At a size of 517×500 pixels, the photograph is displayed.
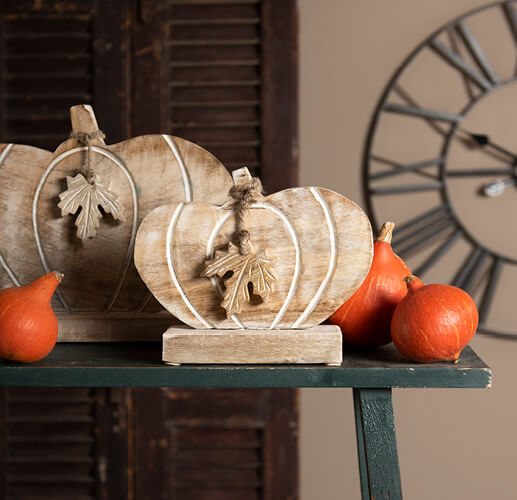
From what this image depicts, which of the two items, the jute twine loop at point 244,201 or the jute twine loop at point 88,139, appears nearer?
the jute twine loop at point 244,201

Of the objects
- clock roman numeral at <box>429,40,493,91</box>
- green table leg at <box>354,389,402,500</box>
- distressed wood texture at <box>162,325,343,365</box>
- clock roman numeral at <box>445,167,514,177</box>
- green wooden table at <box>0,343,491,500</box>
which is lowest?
green table leg at <box>354,389,402,500</box>

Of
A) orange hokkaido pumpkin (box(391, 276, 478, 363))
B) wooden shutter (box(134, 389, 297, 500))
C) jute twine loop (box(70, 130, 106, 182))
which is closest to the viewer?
orange hokkaido pumpkin (box(391, 276, 478, 363))

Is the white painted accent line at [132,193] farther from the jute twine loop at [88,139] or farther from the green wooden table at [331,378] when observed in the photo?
the green wooden table at [331,378]

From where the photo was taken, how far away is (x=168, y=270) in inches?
28.6

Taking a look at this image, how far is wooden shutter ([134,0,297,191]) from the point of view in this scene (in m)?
1.73

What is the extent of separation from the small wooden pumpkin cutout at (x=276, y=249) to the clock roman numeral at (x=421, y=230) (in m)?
1.10

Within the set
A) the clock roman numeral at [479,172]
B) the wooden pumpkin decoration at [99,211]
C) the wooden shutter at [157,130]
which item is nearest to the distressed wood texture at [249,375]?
the wooden pumpkin decoration at [99,211]

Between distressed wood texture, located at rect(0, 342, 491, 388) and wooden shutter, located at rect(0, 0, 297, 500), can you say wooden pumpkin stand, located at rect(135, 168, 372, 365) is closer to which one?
distressed wood texture, located at rect(0, 342, 491, 388)

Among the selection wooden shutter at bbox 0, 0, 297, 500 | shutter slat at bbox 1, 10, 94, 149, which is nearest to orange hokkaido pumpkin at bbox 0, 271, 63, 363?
wooden shutter at bbox 0, 0, 297, 500

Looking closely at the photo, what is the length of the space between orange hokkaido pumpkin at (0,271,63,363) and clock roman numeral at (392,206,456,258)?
125 cm

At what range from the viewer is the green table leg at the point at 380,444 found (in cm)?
73

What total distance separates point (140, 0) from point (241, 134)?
1.63 ft

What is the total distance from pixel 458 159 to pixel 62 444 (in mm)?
1479

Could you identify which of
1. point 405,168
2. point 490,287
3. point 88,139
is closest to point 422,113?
point 405,168
